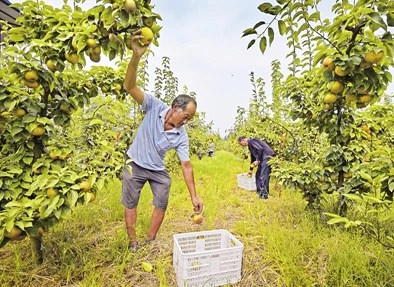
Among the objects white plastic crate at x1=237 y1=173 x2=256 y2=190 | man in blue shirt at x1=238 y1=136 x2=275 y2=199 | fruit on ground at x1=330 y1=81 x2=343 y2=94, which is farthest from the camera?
white plastic crate at x1=237 y1=173 x2=256 y2=190

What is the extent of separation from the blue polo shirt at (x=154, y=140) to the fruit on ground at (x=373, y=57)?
4.95 ft

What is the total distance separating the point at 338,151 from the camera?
101 inches

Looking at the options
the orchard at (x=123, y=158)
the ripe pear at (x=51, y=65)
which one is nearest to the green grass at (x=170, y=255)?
the orchard at (x=123, y=158)

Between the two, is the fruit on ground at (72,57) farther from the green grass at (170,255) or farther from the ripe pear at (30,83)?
the green grass at (170,255)

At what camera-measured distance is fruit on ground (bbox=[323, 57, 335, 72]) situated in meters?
1.91

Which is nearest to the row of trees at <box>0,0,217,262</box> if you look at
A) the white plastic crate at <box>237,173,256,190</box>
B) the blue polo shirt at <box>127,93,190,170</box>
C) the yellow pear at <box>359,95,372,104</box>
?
the blue polo shirt at <box>127,93,190,170</box>

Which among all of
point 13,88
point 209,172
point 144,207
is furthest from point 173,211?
point 209,172

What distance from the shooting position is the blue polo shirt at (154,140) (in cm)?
233

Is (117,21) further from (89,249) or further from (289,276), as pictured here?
(289,276)

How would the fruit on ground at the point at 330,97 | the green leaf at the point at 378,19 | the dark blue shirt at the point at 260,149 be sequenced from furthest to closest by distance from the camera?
the dark blue shirt at the point at 260,149 → the fruit on ground at the point at 330,97 → the green leaf at the point at 378,19

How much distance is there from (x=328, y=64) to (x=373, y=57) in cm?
30

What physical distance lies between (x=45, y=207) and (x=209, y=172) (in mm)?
4698

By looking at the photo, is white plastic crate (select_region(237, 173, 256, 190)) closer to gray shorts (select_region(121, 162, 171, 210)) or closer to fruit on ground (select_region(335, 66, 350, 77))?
gray shorts (select_region(121, 162, 171, 210))

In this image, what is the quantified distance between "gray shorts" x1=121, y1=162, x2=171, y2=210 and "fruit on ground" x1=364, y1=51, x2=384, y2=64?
5.94 feet
